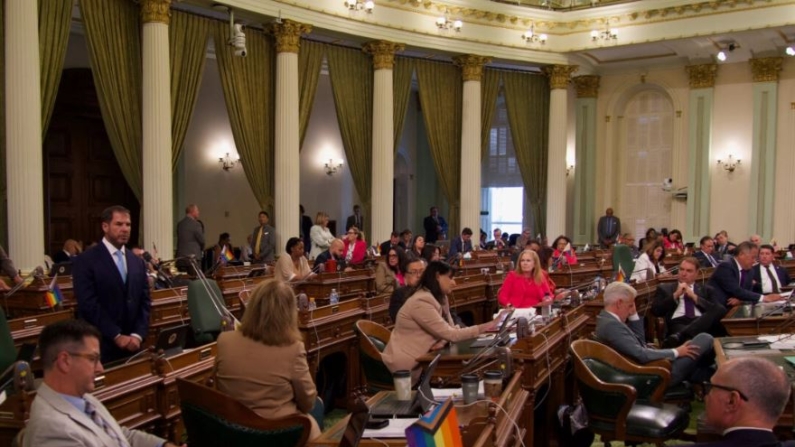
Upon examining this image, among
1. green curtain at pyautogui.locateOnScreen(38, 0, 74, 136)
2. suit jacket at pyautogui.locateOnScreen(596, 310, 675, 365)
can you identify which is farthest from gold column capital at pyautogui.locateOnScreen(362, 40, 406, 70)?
suit jacket at pyautogui.locateOnScreen(596, 310, 675, 365)

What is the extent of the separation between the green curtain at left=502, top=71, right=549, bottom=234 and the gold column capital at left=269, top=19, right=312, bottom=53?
557cm

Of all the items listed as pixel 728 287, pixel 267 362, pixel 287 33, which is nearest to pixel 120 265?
pixel 267 362

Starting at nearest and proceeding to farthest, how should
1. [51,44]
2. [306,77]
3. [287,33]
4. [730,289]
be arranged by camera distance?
[730,289]
[51,44]
[287,33]
[306,77]

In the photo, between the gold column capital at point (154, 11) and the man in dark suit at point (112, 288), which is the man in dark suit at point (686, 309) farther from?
the gold column capital at point (154, 11)

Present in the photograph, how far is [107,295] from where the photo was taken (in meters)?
4.14

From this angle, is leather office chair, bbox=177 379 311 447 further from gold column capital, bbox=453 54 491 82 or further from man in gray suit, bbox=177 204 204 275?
gold column capital, bbox=453 54 491 82

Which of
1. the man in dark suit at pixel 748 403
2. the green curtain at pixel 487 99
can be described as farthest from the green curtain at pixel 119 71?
the man in dark suit at pixel 748 403

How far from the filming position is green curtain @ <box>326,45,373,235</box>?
1319 centimetres

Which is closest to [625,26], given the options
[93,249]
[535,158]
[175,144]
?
[535,158]

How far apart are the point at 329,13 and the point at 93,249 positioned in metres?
9.04

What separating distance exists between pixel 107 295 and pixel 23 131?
17.1ft

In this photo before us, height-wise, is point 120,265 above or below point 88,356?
above

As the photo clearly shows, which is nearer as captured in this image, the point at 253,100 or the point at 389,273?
the point at 389,273

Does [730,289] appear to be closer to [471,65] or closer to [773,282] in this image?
[773,282]
